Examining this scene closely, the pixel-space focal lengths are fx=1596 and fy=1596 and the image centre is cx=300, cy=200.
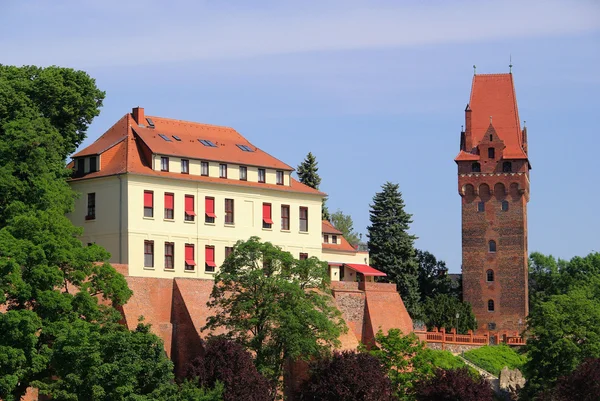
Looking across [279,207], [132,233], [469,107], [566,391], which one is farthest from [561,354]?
[469,107]

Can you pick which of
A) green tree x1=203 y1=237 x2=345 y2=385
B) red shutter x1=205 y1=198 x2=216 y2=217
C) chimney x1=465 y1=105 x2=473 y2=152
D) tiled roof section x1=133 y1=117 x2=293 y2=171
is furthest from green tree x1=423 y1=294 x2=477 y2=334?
green tree x1=203 y1=237 x2=345 y2=385

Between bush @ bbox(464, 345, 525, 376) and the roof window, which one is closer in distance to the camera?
the roof window

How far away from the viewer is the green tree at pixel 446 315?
351 feet

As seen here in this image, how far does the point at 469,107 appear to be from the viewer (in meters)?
122

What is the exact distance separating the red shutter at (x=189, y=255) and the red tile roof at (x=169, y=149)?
357 cm

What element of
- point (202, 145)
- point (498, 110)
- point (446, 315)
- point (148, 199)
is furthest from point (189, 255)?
point (498, 110)

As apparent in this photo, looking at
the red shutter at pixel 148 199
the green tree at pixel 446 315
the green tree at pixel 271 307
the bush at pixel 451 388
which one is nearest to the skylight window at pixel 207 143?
the red shutter at pixel 148 199

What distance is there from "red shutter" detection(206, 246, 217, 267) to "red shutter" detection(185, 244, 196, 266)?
1011mm

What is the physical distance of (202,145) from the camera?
86.8 m

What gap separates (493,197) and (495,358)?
24.8 metres

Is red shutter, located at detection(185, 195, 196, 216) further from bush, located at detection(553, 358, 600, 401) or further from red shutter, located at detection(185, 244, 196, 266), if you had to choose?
bush, located at detection(553, 358, 600, 401)

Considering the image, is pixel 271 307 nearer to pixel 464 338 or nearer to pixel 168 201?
pixel 168 201

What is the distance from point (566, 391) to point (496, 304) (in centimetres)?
3900

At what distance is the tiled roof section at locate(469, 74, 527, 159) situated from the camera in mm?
120812
